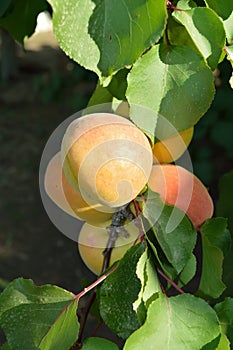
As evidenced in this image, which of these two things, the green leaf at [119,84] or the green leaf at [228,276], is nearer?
the green leaf at [119,84]

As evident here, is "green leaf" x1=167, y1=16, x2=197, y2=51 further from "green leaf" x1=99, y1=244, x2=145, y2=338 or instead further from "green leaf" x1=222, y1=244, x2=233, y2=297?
"green leaf" x1=222, y1=244, x2=233, y2=297

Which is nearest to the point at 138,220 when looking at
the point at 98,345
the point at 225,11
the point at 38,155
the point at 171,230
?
the point at 171,230

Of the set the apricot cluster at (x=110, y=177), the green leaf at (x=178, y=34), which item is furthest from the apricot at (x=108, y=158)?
the green leaf at (x=178, y=34)

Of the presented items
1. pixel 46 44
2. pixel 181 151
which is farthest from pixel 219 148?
pixel 46 44

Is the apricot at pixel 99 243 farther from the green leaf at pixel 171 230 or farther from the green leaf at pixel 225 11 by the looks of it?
the green leaf at pixel 225 11

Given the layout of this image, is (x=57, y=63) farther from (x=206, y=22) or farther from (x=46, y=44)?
(x=206, y=22)

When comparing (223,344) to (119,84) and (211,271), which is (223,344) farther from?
(119,84)
